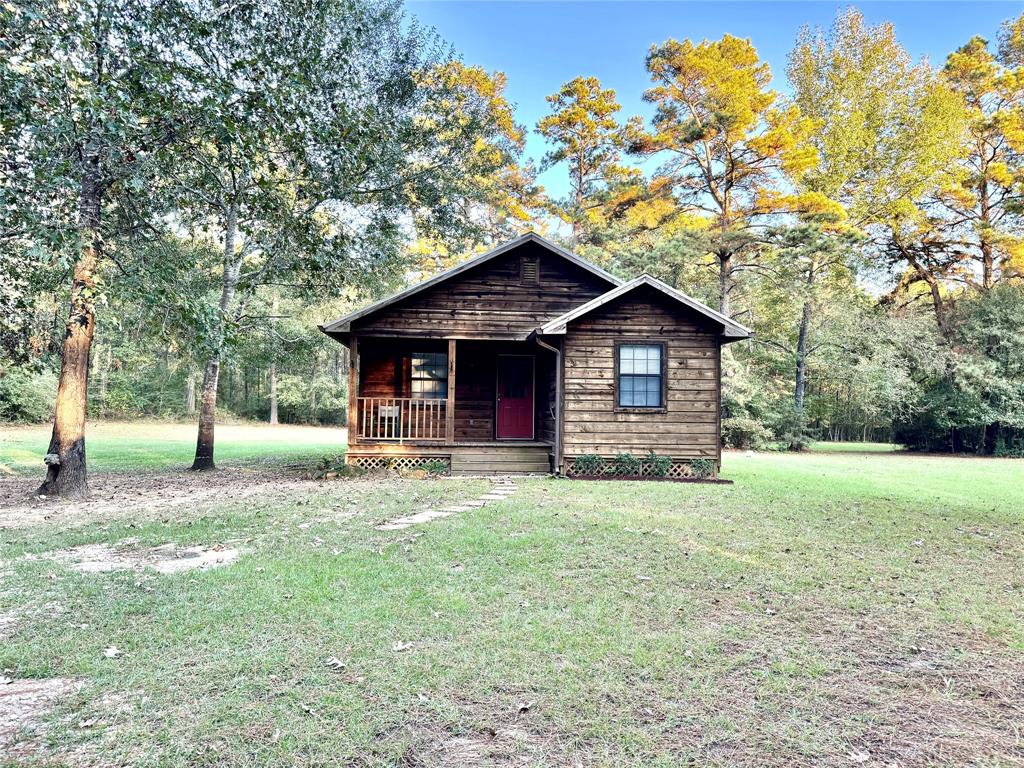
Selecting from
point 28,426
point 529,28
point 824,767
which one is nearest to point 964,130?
point 529,28

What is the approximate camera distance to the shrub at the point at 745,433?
22.2 m

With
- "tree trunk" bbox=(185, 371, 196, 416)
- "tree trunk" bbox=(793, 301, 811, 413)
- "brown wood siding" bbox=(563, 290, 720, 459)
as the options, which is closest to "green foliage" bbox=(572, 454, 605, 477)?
"brown wood siding" bbox=(563, 290, 720, 459)

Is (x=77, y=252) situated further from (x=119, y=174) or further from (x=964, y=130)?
(x=964, y=130)

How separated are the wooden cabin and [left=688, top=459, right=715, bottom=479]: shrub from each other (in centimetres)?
15

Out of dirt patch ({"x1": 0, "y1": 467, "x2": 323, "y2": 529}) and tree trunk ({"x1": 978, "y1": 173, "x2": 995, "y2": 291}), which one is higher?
tree trunk ({"x1": 978, "y1": 173, "x2": 995, "y2": 291})

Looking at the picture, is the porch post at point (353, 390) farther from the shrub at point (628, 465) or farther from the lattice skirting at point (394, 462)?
the shrub at point (628, 465)

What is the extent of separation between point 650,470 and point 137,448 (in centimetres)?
1691

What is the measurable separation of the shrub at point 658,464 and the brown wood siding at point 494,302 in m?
4.01

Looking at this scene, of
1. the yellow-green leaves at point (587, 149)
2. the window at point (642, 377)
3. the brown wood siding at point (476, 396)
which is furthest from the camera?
the yellow-green leaves at point (587, 149)

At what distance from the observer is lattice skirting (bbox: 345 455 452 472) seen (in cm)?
1312

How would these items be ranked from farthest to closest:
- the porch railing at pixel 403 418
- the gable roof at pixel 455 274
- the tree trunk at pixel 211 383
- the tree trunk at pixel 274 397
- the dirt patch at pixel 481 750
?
the tree trunk at pixel 274 397
the porch railing at pixel 403 418
the tree trunk at pixel 211 383
the gable roof at pixel 455 274
the dirt patch at pixel 481 750

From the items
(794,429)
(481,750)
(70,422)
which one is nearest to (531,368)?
(70,422)

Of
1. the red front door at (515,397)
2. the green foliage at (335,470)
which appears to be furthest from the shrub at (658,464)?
the green foliage at (335,470)

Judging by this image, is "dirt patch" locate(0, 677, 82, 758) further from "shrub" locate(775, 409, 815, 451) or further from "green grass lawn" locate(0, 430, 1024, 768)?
"shrub" locate(775, 409, 815, 451)
